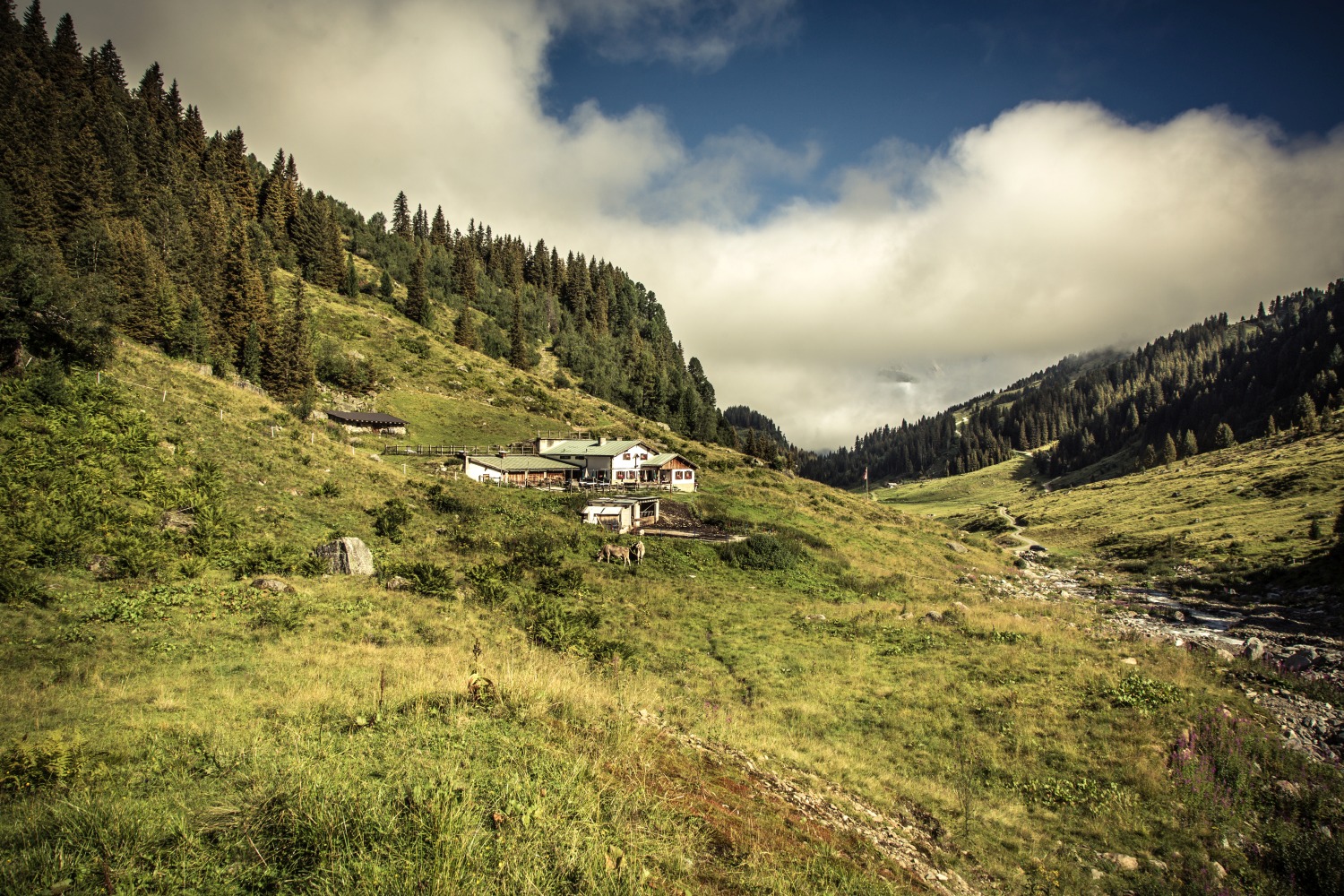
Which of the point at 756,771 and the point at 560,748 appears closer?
the point at 560,748

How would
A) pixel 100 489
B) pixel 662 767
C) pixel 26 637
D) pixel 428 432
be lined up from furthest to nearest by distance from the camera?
pixel 428 432 < pixel 100 489 < pixel 26 637 < pixel 662 767

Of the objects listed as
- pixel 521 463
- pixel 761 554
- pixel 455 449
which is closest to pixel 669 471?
pixel 521 463

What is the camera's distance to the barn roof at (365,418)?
6500cm

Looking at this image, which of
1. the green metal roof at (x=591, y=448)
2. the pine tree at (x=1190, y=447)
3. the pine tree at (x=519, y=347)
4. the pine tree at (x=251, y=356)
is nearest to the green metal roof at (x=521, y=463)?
the green metal roof at (x=591, y=448)

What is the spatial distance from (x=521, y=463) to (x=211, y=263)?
46956 millimetres

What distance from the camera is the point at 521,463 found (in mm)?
61406

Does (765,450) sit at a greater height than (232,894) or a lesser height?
greater

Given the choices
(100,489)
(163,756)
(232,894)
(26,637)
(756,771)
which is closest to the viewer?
(232,894)

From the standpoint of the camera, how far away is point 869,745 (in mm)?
15328

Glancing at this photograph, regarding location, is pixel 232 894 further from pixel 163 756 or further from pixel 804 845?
pixel 804 845

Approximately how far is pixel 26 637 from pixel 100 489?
11405 mm

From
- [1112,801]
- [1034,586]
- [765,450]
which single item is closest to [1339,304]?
[765,450]

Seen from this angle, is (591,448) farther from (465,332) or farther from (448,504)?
(465,332)

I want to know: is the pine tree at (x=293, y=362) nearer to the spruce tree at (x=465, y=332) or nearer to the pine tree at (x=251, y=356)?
the pine tree at (x=251, y=356)
